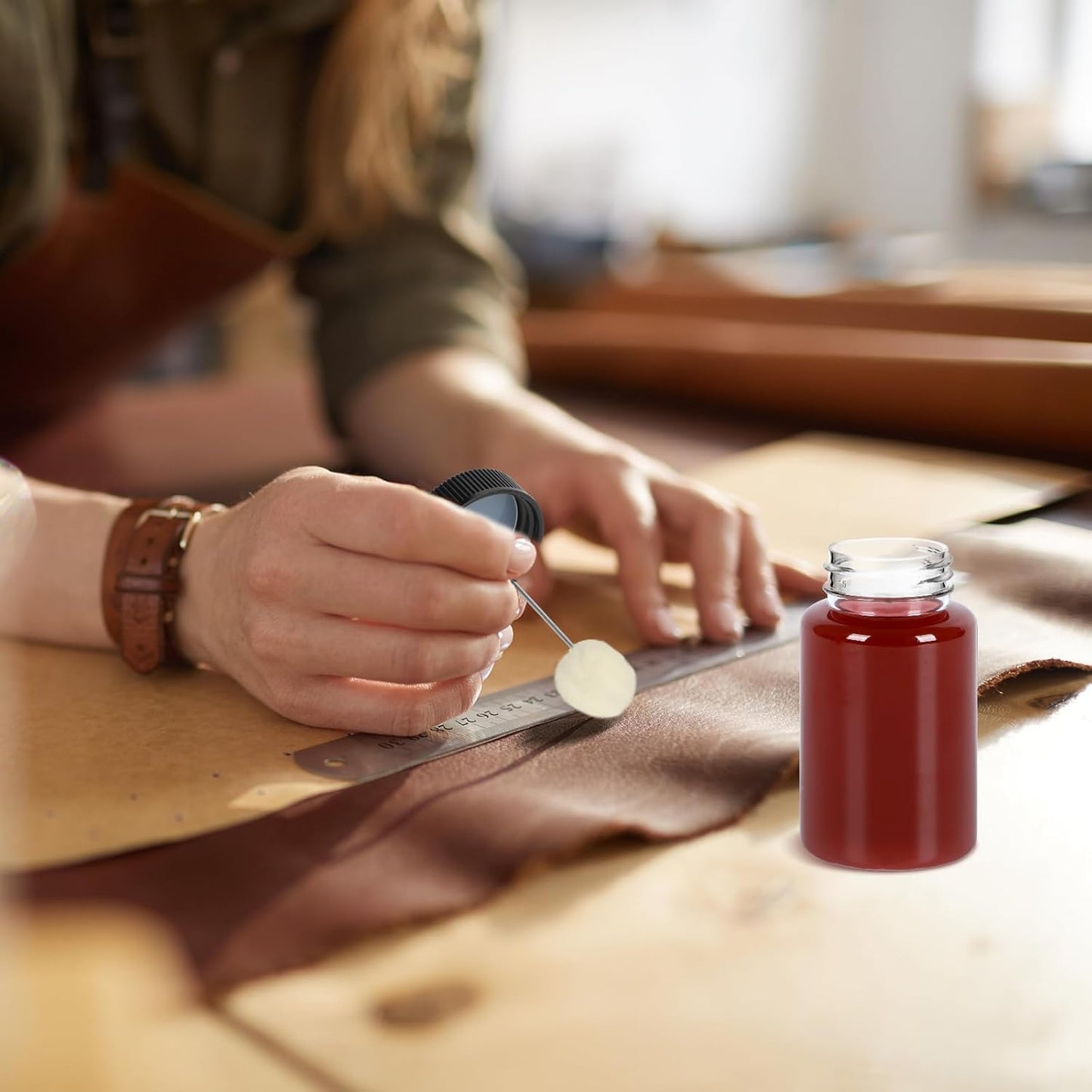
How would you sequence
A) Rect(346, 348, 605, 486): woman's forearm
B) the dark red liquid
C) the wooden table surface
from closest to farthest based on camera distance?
the wooden table surface, the dark red liquid, Rect(346, 348, 605, 486): woman's forearm

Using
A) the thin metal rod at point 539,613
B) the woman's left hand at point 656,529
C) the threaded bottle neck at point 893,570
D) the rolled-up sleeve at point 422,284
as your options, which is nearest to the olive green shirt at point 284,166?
the rolled-up sleeve at point 422,284

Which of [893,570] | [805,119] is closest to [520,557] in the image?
[893,570]

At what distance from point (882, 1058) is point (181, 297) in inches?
45.8

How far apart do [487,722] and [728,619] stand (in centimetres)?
18

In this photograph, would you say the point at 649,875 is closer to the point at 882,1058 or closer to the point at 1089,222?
the point at 882,1058

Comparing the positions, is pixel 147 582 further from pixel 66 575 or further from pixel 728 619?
pixel 728 619

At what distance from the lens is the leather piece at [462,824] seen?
419mm

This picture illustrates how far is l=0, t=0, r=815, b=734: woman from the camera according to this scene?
1.80ft

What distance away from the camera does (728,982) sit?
1.27 feet

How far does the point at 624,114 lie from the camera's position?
4.86 metres

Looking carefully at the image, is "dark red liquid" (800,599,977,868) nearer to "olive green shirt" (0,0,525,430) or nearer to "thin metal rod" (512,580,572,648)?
"thin metal rod" (512,580,572,648)

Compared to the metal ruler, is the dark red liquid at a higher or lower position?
higher

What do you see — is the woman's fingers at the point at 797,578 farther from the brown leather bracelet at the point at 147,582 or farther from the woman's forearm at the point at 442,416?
the brown leather bracelet at the point at 147,582

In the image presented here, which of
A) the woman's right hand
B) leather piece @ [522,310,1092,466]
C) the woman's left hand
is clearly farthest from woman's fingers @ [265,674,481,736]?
leather piece @ [522,310,1092,466]
